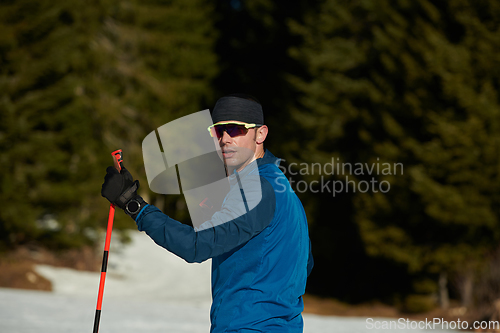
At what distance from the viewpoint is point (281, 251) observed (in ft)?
7.73

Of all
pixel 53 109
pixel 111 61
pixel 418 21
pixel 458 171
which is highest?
pixel 111 61

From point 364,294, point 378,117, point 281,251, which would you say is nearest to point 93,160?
point 378,117

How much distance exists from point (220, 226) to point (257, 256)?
261 millimetres

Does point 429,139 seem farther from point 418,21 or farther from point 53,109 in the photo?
point 53,109

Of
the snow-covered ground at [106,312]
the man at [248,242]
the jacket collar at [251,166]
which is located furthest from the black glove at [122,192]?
the snow-covered ground at [106,312]

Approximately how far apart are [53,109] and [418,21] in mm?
11552

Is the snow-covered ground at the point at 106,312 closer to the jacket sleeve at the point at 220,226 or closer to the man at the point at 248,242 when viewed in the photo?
the man at the point at 248,242

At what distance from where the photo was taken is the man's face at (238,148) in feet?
8.55

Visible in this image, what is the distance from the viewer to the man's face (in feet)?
8.55

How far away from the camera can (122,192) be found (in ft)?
7.76

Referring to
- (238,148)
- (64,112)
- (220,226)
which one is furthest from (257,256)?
(64,112)

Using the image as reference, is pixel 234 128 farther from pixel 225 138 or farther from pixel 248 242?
pixel 248 242

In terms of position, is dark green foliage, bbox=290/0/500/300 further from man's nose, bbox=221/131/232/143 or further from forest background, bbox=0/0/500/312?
man's nose, bbox=221/131/232/143

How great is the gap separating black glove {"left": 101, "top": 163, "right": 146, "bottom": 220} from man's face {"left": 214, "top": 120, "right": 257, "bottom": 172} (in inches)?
18.6
